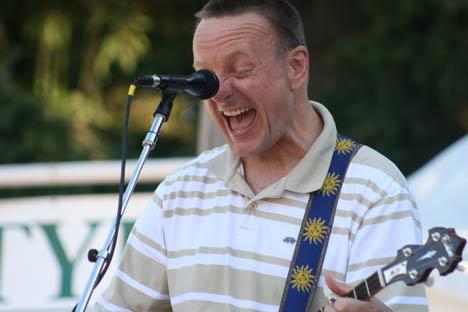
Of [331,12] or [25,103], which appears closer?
[25,103]

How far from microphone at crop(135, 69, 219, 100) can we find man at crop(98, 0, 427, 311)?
5 cm

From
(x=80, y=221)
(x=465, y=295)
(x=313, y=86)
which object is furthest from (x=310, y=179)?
(x=313, y=86)

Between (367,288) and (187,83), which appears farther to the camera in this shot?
(187,83)

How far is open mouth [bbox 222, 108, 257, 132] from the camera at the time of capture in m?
2.98

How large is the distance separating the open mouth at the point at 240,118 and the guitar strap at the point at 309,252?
0.27 m

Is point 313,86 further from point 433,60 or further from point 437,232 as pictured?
point 437,232

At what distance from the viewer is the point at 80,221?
6.32 meters

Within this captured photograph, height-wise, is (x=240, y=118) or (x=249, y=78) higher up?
(x=249, y=78)

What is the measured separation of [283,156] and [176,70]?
8.23 metres

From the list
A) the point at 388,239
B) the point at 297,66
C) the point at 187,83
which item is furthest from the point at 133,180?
the point at 388,239

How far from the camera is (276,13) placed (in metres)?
3.01

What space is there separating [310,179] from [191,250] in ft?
1.22

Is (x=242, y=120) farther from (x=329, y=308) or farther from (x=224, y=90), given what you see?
(x=329, y=308)

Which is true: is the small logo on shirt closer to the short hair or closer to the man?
the man
